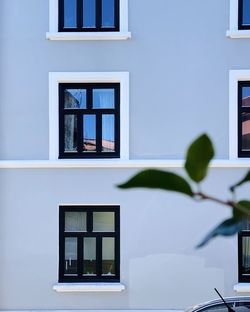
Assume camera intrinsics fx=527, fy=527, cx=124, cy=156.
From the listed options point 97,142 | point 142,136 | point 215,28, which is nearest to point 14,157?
point 97,142

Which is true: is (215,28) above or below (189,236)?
above

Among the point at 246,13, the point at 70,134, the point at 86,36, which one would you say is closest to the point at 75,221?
the point at 70,134

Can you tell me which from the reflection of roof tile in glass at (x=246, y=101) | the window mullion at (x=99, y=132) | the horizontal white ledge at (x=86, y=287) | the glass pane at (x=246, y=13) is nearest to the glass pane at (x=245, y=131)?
the reflection of roof tile in glass at (x=246, y=101)

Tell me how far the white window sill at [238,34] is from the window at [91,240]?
3238 millimetres

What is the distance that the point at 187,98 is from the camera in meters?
8.31

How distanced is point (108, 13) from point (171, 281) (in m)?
4.40

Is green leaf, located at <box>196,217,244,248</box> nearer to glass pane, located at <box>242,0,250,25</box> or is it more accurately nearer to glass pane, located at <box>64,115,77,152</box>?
glass pane, located at <box>64,115,77,152</box>

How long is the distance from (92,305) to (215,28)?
190 inches

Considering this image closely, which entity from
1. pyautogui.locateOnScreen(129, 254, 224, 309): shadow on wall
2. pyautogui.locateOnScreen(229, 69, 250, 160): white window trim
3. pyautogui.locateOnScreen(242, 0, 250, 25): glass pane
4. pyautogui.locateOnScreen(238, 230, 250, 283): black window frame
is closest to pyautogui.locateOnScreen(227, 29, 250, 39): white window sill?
pyautogui.locateOnScreen(242, 0, 250, 25): glass pane

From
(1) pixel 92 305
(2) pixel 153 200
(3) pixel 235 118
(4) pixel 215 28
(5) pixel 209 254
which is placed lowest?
(1) pixel 92 305

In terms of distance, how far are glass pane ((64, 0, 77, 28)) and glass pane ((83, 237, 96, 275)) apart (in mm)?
3467

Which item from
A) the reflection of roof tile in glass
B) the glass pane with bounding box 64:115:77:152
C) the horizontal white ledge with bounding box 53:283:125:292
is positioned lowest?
the horizontal white ledge with bounding box 53:283:125:292

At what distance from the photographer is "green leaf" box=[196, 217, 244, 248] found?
77cm

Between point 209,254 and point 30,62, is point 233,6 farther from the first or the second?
point 209,254
